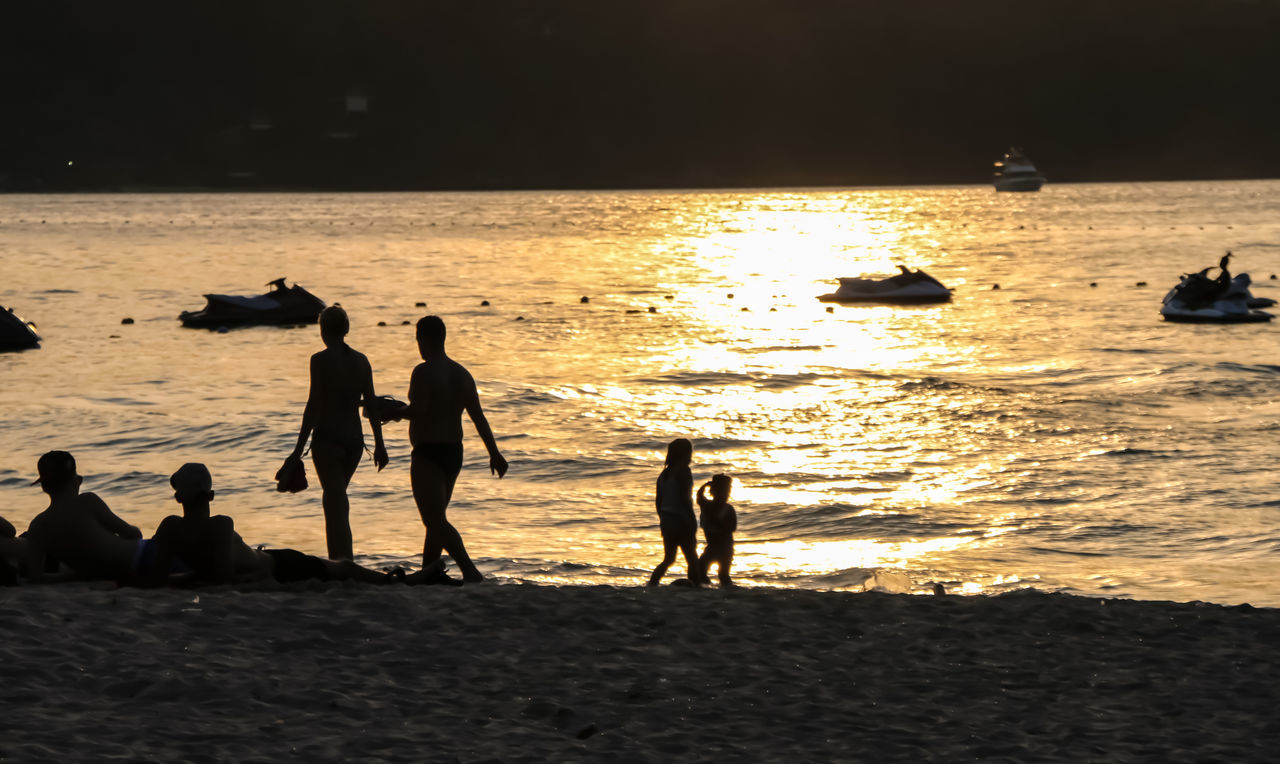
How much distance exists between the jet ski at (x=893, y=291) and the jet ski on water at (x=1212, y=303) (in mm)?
9462

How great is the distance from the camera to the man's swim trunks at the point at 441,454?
9.16m

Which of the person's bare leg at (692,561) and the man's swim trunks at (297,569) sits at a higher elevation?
the man's swim trunks at (297,569)

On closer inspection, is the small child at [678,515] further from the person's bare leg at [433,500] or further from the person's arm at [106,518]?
the person's arm at [106,518]

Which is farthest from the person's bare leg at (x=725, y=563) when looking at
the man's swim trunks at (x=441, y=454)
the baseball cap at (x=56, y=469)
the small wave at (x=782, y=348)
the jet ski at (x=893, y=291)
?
the jet ski at (x=893, y=291)

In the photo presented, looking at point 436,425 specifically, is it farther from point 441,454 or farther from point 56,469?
point 56,469

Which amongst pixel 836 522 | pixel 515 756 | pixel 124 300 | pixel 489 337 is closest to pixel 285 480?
pixel 515 756

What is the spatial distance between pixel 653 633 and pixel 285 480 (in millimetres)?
2613

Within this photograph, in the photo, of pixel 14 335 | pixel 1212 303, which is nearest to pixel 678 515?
pixel 14 335

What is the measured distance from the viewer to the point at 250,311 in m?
41.6

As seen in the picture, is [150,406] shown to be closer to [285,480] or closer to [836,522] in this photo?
[836,522]

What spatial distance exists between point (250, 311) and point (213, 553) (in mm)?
34241

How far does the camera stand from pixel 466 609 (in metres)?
8.46

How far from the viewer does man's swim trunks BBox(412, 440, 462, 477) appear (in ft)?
30.0

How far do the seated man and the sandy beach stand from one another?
201mm
